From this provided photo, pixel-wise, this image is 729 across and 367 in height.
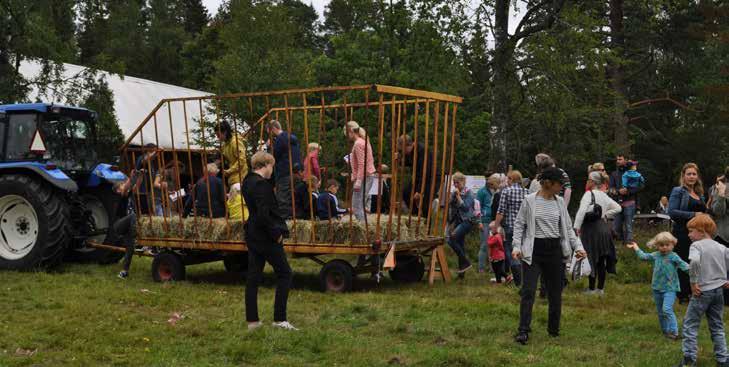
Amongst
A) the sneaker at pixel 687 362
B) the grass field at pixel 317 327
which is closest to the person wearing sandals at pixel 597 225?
the grass field at pixel 317 327

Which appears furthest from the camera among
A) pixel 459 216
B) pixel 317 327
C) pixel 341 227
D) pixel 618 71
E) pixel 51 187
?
pixel 618 71

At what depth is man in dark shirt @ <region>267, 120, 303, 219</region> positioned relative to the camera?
1102 centimetres

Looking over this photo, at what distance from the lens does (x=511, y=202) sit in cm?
1116

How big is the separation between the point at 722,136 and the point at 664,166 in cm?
359

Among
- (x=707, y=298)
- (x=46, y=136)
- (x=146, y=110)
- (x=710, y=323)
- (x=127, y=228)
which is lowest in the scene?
(x=127, y=228)

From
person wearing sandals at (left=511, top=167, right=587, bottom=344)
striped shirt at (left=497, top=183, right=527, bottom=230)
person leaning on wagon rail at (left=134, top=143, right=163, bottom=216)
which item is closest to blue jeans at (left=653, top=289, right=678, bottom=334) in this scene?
person wearing sandals at (left=511, top=167, right=587, bottom=344)

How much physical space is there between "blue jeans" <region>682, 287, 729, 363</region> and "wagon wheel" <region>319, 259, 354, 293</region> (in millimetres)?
4808

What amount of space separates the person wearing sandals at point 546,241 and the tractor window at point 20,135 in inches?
316

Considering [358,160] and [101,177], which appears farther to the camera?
[101,177]

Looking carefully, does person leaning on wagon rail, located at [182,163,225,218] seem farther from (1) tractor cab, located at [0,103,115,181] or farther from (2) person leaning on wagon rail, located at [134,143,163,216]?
(1) tractor cab, located at [0,103,115,181]

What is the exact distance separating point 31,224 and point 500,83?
12661mm

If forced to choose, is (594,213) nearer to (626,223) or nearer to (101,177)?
(626,223)

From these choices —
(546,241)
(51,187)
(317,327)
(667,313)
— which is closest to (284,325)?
(317,327)

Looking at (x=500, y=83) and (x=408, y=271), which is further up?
(x=500, y=83)
